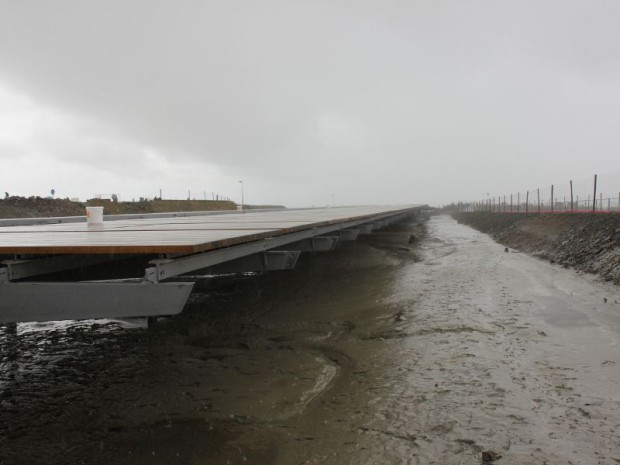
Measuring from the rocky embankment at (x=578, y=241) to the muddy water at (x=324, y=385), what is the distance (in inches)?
146

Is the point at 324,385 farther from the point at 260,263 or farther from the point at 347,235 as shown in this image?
the point at 347,235

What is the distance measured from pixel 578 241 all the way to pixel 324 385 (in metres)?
14.2

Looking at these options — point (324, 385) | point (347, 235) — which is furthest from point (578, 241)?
point (324, 385)

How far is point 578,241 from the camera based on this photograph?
1523 centimetres

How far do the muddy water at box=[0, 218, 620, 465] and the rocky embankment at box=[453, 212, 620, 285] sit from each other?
3.71 m

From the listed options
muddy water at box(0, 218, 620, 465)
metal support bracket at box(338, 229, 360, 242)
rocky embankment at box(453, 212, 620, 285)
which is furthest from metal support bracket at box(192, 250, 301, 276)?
rocky embankment at box(453, 212, 620, 285)

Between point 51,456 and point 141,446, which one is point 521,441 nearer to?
point 141,446

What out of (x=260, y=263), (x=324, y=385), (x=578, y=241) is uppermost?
(x=260, y=263)

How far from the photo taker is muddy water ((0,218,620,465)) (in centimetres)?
344

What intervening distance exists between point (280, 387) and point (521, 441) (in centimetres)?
231

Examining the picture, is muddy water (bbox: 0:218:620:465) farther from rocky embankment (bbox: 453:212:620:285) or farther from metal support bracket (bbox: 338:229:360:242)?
metal support bracket (bbox: 338:229:360:242)

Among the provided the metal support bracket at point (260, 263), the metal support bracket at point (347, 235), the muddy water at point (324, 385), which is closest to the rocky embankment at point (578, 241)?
the muddy water at point (324, 385)

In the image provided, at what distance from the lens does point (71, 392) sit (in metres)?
4.51

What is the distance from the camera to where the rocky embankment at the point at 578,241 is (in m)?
11.8
